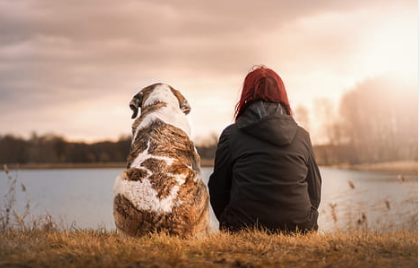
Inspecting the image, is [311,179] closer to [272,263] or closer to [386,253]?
[386,253]

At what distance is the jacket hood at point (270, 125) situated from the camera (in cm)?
469

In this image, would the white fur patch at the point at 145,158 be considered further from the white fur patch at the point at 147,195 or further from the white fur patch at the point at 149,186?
the white fur patch at the point at 147,195

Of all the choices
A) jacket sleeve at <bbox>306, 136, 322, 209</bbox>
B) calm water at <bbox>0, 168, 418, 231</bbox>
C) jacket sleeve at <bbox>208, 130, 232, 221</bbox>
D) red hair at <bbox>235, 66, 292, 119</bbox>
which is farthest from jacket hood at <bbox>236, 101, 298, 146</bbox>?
calm water at <bbox>0, 168, 418, 231</bbox>

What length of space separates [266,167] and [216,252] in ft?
3.63

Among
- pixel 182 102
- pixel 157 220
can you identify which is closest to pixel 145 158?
pixel 157 220

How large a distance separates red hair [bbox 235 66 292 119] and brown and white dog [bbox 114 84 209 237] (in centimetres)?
92

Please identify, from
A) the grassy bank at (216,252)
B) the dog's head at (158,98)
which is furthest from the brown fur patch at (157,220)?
the dog's head at (158,98)

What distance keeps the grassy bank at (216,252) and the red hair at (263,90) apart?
1545mm

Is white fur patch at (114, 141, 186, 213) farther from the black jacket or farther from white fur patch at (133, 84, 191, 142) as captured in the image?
white fur patch at (133, 84, 191, 142)

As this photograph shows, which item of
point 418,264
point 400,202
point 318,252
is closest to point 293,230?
point 318,252

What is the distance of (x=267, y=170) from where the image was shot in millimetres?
4719

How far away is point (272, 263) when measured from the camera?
392 centimetres

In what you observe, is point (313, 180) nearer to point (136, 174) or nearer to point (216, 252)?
point (216, 252)

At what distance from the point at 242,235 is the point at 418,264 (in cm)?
187
